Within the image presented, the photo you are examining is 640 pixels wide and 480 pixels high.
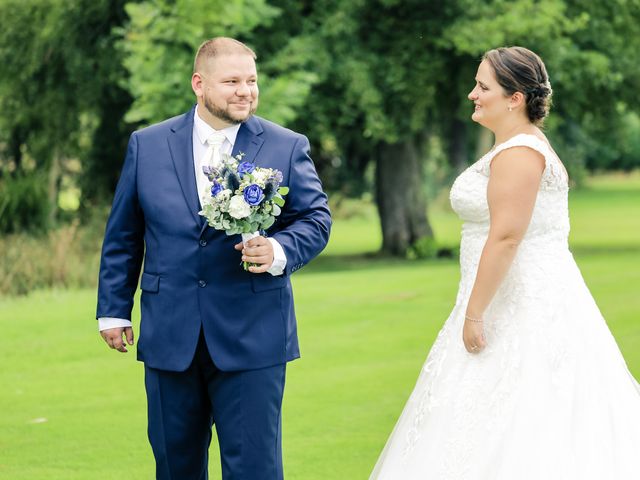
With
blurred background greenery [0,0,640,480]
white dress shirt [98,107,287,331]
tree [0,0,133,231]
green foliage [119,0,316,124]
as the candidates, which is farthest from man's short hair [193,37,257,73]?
tree [0,0,133,231]

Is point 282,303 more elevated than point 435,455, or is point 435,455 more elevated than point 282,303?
point 282,303

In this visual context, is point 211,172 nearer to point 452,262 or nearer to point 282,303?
point 282,303

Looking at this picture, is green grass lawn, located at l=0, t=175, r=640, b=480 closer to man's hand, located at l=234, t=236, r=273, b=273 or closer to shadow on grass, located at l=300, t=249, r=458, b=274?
man's hand, located at l=234, t=236, r=273, b=273

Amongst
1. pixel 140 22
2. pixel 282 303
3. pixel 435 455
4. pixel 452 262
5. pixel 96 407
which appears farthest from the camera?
pixel 452 262

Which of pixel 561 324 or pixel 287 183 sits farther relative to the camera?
pixel 561 324

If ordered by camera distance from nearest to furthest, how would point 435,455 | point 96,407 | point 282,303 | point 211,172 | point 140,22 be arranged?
point 211,172, point 282,303, point 435,455, point 96,407, point 140,22

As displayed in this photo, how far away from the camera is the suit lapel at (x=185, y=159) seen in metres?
4.59

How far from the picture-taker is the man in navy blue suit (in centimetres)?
456

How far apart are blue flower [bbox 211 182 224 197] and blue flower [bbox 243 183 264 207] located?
0.11 meters

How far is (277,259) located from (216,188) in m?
0.36

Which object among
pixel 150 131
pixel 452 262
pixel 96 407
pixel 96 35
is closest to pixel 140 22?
pixel 96 35

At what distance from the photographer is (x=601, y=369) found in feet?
16.9

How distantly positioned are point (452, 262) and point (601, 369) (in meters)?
16.6

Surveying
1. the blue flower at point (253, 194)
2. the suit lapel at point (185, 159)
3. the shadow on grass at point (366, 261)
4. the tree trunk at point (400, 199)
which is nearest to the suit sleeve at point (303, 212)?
the blue flower at point (253, 194)
